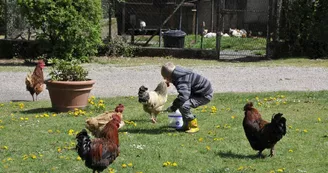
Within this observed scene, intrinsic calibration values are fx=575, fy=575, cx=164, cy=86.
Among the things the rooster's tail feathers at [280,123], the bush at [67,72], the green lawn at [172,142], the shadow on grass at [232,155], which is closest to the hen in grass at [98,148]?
the green lawn at [172,142]

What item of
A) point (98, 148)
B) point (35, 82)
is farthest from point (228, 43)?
point (98, 148)

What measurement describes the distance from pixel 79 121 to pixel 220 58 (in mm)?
11705

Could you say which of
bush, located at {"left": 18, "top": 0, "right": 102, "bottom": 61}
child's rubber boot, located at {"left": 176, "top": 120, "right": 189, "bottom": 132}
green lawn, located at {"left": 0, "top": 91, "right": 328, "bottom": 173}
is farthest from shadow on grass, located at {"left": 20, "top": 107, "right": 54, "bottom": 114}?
bush, located at {"left": 18, "top": 0, "right": 102, "bottom": 61}

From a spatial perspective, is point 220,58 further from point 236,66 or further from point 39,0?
point 39,0

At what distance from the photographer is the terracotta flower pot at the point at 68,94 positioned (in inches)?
416

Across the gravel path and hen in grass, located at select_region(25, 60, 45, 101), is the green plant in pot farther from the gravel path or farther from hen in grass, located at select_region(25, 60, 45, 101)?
the gravel path

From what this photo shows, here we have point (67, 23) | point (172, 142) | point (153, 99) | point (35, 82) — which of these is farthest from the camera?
point (67, 23)

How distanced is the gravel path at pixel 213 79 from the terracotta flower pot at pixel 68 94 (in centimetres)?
223

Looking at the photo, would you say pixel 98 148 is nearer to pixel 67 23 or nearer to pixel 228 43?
pixel 67 23

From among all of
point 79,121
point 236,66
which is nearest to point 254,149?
point 79,121

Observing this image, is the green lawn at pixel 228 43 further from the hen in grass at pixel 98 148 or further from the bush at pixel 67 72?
the hen in grass at pixel 98 148

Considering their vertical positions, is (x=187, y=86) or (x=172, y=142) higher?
(x=187, y=86)

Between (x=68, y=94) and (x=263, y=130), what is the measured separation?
449cm

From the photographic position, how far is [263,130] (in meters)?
7.38
